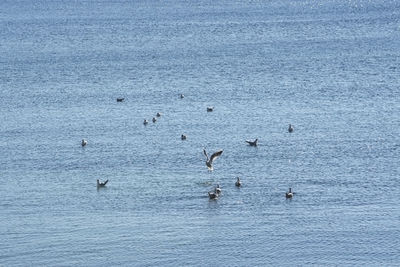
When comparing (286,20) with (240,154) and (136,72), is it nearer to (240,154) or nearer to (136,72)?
(136,72)

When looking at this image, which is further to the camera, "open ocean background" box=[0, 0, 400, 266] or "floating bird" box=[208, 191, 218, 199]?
"floating bird" box=[208, 191, 218, 199]

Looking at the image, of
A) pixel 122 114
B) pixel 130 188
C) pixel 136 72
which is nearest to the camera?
pixel 130 188

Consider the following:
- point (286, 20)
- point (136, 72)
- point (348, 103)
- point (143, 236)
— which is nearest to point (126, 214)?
point (143, 236)

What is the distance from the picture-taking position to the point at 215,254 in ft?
203

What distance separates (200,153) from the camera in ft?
271

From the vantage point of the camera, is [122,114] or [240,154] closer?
[240,154]

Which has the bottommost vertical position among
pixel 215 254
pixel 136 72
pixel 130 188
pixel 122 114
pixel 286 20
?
pixel 215 254

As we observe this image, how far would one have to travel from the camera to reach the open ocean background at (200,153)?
207ft

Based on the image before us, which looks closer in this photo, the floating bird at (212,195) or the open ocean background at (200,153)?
the open ocean background at (200,153)

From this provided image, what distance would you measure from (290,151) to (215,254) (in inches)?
894

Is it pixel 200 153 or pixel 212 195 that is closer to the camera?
pixel 212 195

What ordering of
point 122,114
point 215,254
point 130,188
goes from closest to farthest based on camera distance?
point 215,254
point 130,188
point 122,114

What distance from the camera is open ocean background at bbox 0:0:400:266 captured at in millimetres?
62969

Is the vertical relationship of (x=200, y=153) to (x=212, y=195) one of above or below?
above
